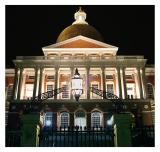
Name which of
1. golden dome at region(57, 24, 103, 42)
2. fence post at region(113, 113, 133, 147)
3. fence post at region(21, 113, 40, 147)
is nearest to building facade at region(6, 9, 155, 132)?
golden dome at region(57, 24, 103, 42)

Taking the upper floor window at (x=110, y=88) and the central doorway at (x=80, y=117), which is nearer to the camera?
the central doorway at (x=80, y=117)

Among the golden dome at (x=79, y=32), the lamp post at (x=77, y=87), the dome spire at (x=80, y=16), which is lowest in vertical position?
the lamp post at (x=77, y=87)

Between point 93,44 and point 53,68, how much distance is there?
299 inches

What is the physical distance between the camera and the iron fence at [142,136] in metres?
12.5

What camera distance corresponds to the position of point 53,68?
46281 mm

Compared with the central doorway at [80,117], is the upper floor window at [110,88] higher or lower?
higher

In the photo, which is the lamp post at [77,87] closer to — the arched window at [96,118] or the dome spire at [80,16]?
the arched window at [96,118]

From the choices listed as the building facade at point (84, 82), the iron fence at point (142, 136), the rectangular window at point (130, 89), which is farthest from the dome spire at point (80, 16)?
the iron fence at point (142, 136)

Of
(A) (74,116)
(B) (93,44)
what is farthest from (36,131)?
(B) (93,44)

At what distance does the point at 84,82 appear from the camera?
149 feet

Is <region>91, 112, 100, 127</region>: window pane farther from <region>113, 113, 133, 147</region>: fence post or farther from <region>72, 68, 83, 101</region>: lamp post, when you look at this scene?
<region>72, 68, 83, 101</region>: lamp post

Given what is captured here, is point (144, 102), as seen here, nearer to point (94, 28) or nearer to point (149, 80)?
point (149, 80)

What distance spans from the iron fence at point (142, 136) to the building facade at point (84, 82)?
1013 inches

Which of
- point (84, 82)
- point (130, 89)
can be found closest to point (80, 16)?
point (84, 82)
